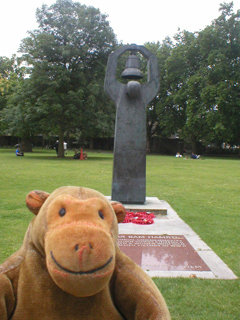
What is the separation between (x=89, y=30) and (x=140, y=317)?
29.2m

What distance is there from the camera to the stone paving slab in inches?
161

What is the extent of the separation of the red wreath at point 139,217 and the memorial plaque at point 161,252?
Answer: 836 mm

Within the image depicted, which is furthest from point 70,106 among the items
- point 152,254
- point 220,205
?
point 152,254

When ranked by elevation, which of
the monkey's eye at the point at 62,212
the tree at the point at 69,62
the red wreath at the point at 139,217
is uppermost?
the tree at the point at 69,62

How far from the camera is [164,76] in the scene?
43.1 meters

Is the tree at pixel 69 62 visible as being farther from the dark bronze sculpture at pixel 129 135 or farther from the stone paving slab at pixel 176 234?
the stone paving slab at pixel 176 234

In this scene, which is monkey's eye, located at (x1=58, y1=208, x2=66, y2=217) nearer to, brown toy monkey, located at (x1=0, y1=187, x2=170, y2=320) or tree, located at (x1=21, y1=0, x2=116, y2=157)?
brown toy monkey, located at (x1=0, y1=187, x2=170, y2=320)

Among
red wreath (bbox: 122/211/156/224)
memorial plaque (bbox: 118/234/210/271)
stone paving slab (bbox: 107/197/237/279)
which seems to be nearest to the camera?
stone paving slab (bbox: 107/197/237/279)

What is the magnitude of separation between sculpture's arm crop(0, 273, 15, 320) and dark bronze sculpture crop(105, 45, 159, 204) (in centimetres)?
605

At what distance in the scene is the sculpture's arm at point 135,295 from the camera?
1.81 metres

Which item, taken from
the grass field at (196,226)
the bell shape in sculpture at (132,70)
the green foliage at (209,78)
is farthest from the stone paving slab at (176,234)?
the green foliage at (209,78)

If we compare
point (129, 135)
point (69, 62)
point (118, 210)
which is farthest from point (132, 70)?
point (69, 62)

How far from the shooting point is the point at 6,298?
175cm

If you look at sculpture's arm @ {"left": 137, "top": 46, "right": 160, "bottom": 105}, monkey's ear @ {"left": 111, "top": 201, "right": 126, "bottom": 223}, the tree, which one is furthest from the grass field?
the tree
